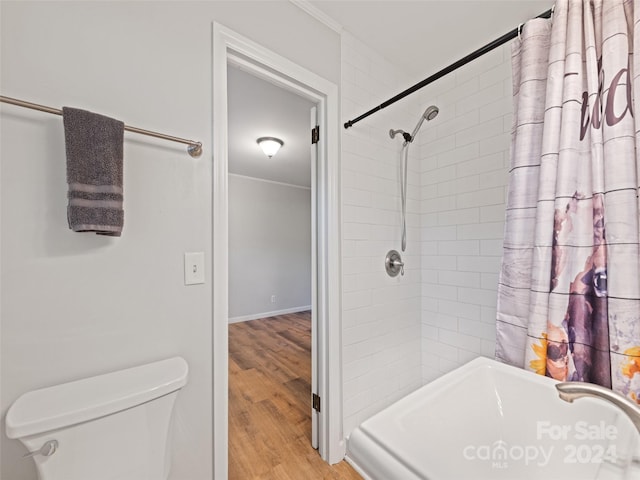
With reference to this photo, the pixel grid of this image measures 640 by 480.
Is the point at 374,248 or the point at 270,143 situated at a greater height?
the point at 270,143

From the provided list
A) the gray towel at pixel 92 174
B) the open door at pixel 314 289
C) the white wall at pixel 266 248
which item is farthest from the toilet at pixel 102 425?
the white wall at pixel 266 248

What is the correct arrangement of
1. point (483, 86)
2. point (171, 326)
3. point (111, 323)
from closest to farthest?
point (111, 323) < point (171, 326) < point (483, 86)

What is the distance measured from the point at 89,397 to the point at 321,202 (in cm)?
126

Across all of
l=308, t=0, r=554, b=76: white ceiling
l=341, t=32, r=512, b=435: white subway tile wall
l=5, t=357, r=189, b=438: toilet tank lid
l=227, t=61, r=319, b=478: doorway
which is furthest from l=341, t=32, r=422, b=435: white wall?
l=5, t=357, r=189, b=438: toilet tank lid

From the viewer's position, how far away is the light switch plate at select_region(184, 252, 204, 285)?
107cm

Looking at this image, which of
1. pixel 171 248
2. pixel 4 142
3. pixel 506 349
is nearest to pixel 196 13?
pixel 4 142

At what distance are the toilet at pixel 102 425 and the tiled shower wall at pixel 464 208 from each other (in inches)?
66.0

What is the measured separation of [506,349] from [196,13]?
193 centimetres

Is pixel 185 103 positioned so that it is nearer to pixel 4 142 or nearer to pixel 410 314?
pixel 4 142

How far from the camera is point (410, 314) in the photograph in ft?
6.43

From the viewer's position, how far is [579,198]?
0.94m

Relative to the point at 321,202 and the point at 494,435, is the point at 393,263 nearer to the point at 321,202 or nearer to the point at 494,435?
the point at 321,202

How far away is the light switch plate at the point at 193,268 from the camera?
1070 mm

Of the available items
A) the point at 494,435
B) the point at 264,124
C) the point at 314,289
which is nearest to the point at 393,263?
the point at 314,289
